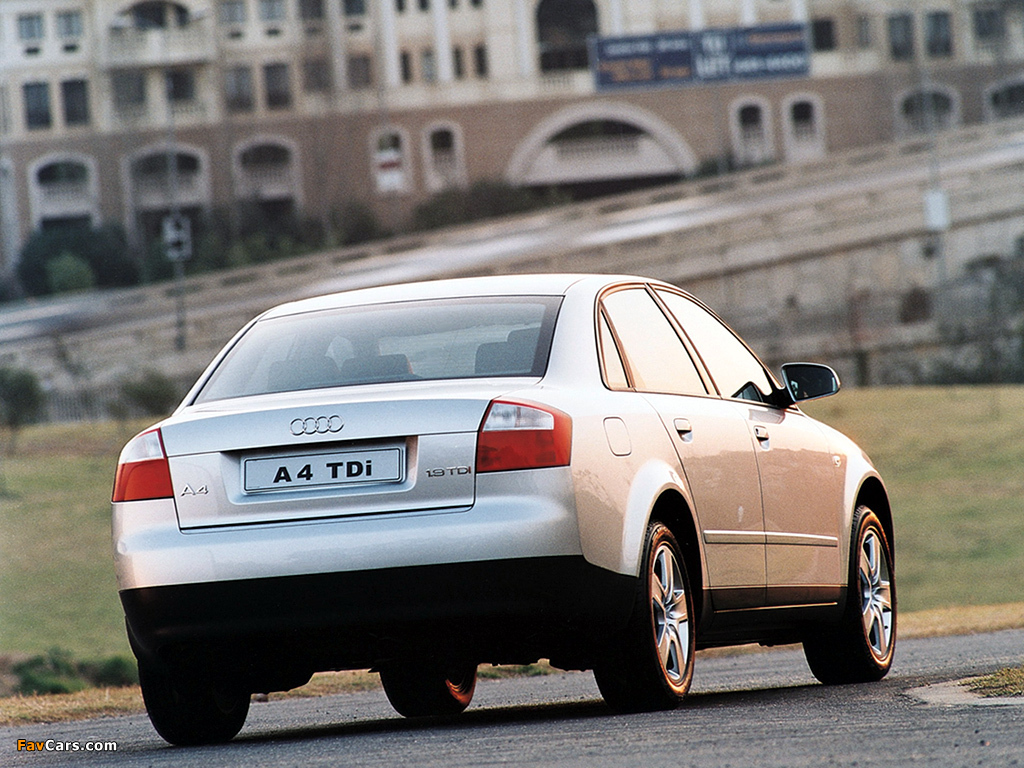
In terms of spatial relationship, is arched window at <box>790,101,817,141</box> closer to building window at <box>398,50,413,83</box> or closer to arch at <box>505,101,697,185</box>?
arch at <box>505,101,697,185</box>

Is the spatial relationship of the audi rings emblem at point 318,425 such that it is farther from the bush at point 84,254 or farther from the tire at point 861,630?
the bush at point 84,254

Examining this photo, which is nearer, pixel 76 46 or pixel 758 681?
pixel 758 681

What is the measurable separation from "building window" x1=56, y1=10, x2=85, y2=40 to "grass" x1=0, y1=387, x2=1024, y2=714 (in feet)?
40.2

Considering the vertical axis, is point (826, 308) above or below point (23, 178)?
below

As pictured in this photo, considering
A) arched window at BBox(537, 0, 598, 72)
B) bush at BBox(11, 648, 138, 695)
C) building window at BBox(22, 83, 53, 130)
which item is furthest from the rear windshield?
building window at BBox(22, 83, 53, 130)

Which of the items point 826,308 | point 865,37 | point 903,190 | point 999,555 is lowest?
point 999,555

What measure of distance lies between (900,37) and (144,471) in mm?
52622

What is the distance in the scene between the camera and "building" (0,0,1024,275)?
5466 centimetres

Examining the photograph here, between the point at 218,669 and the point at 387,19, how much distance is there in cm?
5080

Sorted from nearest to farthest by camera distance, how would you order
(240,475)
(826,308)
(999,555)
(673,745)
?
(673,745)
(240,475)
(999,555)
(826,308)

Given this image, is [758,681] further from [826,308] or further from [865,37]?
[865,37]

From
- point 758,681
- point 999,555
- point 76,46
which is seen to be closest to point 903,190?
point 999,555

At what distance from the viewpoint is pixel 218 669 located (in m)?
6.02

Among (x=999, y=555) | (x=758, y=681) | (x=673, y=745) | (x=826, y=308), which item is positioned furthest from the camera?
(x=826, y=308)
